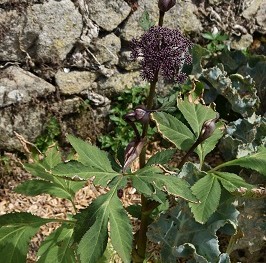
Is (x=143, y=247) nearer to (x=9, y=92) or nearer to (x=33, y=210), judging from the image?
(x=33, y=210)

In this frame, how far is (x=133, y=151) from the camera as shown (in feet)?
7.36

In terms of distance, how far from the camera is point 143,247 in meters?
2.74

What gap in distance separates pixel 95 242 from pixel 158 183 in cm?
33

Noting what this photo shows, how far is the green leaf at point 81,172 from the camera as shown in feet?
6.82

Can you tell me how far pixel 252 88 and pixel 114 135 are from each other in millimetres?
1006

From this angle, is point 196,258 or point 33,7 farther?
point 33,7

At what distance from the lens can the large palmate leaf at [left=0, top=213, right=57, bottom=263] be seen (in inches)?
98.1

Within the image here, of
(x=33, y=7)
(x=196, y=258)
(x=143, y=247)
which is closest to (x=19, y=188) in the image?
(x=143, y=247)

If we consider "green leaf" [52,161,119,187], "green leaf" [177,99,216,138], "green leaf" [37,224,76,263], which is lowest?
"green leaf" [37,224,76,263]

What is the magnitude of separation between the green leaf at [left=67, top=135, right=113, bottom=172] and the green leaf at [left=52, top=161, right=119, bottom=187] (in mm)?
37

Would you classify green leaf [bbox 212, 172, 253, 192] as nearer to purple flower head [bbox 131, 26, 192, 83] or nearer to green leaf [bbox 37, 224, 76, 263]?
purple flower head [bbox 131, 26, 192, 83]

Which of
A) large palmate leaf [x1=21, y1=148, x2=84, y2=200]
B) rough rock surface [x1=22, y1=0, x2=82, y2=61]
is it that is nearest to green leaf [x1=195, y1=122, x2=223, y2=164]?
large palmate leaf [x1=21, y1=148, x2=84, y2=200]

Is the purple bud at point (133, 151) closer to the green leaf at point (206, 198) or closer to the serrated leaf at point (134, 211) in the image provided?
the green leaf at point (206, 198)

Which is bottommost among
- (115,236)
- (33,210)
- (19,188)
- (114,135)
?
(33,210)
